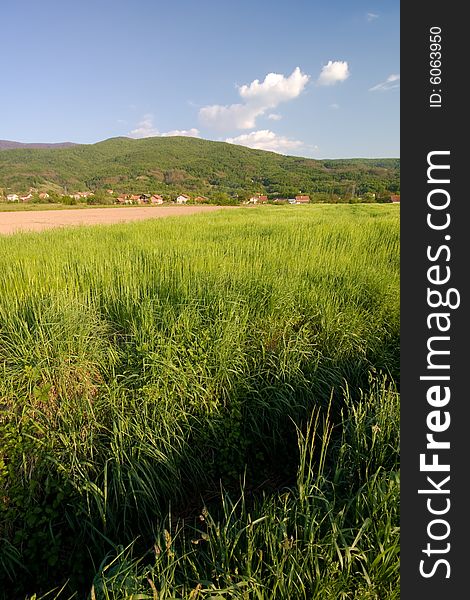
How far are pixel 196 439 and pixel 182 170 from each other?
11383cm

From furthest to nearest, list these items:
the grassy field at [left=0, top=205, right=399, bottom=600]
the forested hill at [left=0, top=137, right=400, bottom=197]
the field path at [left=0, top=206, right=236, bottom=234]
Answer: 1. the forested hill at [left=0, top=137, right=400, bottom=197]
2. the field path at [left=0, top=206, right=236, bottom=234]
3. the grassy field at [left=0, top=205, right=399, bottom=600]

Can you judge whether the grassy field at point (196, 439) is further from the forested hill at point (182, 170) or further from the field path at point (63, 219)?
the forested hill at point (182, 170)

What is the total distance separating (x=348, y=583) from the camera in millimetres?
1192

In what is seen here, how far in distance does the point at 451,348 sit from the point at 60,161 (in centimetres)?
12700

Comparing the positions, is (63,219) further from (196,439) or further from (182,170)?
(182,170)

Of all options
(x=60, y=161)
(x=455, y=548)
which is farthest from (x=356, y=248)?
(x=60, y=161)

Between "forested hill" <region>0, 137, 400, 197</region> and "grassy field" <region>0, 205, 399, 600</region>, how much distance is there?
229 feet

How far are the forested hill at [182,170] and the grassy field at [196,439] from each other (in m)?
69.7

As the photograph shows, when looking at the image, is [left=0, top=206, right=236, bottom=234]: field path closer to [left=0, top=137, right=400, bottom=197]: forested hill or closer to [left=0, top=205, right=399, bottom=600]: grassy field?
[left=0, top=205, right=399, bottom=600]: grassy field

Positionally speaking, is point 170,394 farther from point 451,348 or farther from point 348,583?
point 451,348

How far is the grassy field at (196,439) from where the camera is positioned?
1.32m

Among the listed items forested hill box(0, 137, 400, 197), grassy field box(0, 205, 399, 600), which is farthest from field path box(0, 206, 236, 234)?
forested hill box(0, 137, 400, 197)

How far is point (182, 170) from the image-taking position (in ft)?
349

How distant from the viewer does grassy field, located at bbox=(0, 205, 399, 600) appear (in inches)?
52.0
